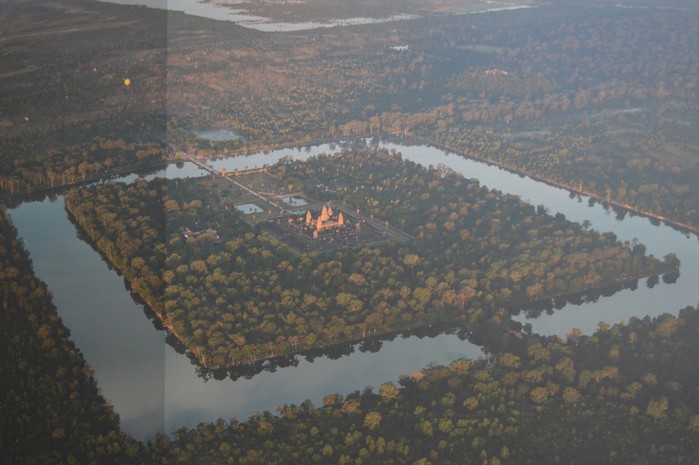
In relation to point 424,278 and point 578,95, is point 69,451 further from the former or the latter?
point 578,95

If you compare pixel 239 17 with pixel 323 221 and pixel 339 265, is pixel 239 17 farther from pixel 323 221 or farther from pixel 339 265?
pixel 339 265

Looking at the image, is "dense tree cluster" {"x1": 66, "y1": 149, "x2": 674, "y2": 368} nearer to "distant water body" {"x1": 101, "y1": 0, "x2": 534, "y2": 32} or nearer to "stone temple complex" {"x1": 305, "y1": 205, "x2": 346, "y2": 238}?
"stone temple complex" {"x1": 305, "y1": 205, "x2": 346, "y2": 238}

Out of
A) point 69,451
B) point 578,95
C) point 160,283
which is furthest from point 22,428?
point 578,95

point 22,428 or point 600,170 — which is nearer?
point 22,428

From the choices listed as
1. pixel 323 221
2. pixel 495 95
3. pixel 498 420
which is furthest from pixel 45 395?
pixel 495 95

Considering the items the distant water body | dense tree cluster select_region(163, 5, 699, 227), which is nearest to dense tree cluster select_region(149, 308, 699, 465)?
dense tree cluster select_region(163, 5, 699, 227)

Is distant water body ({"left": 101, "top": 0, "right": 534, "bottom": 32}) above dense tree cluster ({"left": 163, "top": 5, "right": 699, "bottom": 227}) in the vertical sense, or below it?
above

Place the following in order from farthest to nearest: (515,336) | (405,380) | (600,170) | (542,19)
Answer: (542,19), (600,170), (515,336), (405,380)
